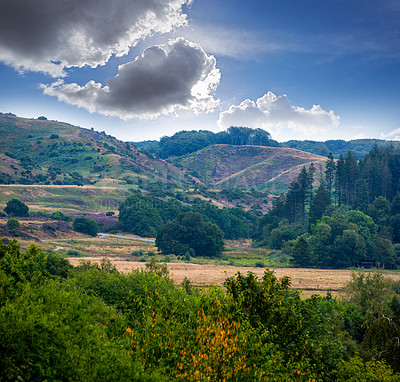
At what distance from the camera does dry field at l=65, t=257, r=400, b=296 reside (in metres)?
52.1

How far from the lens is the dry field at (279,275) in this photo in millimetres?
52062

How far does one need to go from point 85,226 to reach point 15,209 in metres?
19.1

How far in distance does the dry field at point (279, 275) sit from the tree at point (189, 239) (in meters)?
16.1

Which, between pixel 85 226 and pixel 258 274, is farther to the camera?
pixel 85 226

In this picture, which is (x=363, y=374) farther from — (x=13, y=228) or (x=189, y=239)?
(x=13, y=228)

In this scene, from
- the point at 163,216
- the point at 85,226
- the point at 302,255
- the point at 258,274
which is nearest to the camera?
the point at 258,274

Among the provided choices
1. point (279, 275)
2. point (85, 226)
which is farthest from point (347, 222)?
point (85, 226)

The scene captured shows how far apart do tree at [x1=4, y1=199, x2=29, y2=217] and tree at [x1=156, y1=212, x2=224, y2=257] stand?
39.8 meters

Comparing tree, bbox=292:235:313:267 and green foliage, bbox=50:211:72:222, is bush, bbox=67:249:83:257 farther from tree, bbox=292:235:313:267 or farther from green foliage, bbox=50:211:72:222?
tree, bbox=292:235:313:267

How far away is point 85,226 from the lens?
3932 inches

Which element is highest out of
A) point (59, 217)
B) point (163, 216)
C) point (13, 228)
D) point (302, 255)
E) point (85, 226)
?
point (163, 216)

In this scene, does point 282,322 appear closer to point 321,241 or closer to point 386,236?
point 321,241

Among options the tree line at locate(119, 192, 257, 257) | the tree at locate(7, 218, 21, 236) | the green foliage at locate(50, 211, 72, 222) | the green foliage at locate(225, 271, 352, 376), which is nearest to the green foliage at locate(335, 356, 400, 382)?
the green foliage at locate(225, 271, 352, 376)

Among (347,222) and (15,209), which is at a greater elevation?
(347,222)
